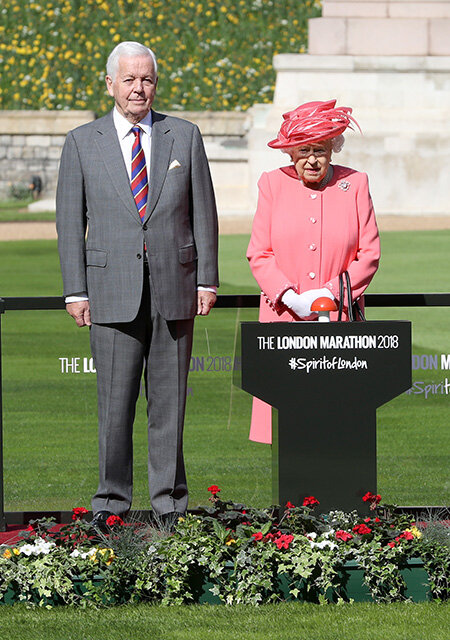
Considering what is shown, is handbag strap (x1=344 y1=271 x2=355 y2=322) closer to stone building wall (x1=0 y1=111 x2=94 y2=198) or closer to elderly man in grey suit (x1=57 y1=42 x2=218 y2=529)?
elderly man in grey suit (x1=57 y1=42 x2=218 y2=529)

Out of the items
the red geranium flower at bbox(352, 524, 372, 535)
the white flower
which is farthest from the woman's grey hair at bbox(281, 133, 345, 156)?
the white flower

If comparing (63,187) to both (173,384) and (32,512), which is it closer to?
(173,384)

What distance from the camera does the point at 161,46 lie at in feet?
85.6

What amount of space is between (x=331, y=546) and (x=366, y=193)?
4.80 feet

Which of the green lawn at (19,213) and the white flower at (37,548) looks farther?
the green lawn at (19,213)

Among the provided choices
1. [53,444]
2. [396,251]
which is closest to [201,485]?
[53,444]

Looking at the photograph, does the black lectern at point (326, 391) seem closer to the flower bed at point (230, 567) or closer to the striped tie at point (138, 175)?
the flower bed at point (230, 567)

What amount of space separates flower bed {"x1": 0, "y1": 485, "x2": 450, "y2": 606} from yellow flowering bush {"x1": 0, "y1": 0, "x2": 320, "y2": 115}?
1943 centimetres

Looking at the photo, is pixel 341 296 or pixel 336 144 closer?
pixel 341 296

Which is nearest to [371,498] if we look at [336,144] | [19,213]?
[336,144]

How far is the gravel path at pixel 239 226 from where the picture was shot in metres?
16.6

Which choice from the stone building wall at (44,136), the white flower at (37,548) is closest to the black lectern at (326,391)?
the white flower at (37,548)

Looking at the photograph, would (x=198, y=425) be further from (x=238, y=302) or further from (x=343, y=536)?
(x=343, y=536)

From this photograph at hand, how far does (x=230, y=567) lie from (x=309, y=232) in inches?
54.9
